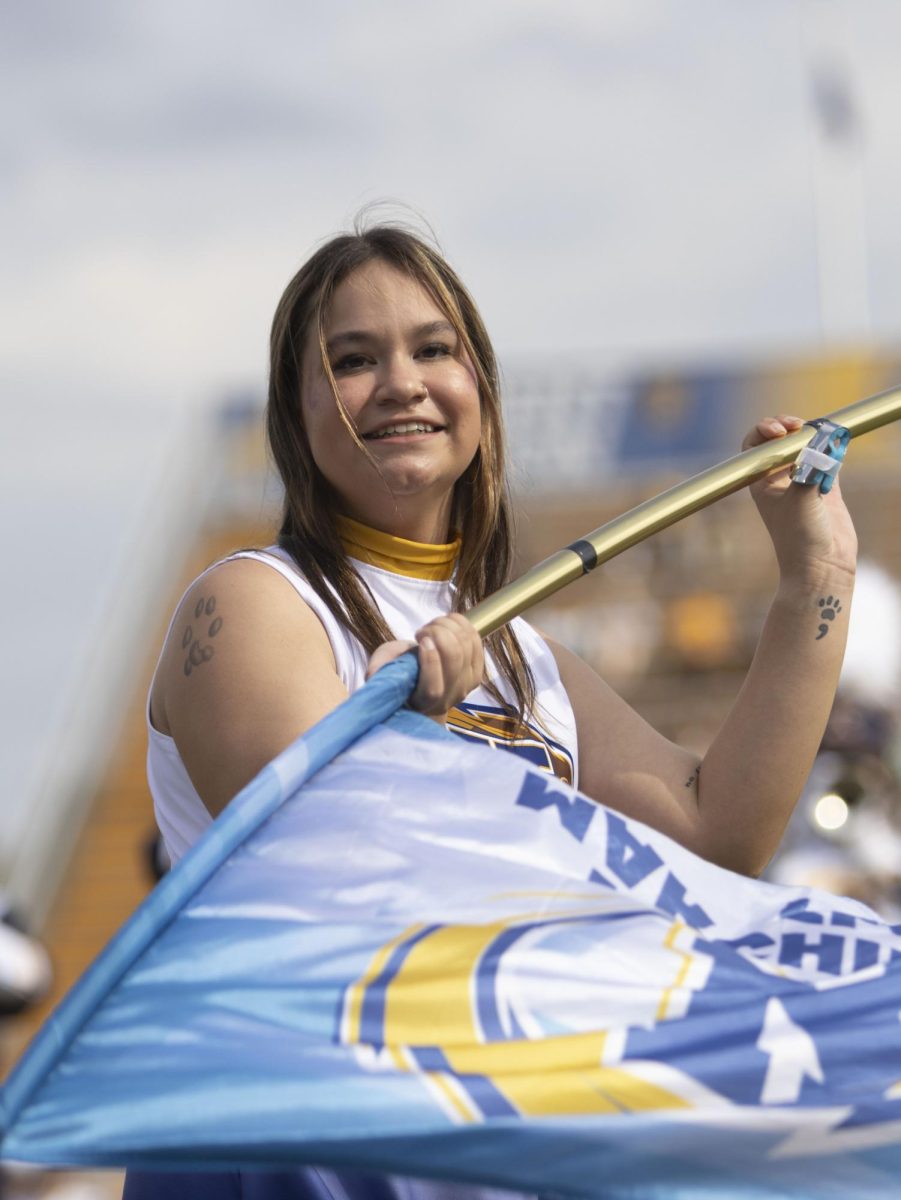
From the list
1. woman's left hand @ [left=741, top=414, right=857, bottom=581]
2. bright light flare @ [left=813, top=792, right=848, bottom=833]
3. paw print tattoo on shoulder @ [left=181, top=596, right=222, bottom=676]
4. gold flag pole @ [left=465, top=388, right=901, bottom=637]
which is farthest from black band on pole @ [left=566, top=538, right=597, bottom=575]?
bright light flare @ [left=813, top=792, right=848, bottom=833]

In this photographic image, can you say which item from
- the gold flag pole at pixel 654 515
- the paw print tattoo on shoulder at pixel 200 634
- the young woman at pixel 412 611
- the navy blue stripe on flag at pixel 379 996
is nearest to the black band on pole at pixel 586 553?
the gold flag pole at pixel 654 515

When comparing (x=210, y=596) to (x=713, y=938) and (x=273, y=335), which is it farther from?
(x=713, y=938)

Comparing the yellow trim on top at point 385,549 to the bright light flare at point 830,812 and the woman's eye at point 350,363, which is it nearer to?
the woman's eye at point 350,363

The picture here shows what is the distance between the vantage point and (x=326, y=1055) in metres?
1.70

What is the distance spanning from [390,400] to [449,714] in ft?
1.23

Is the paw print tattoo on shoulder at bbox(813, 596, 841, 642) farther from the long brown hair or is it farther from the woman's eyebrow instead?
the woman's eyebrow

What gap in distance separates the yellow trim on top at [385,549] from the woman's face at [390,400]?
0.06 feet

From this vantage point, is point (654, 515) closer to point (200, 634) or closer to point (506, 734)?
point (506, 734)

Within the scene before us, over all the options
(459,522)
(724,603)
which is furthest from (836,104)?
(459,522)

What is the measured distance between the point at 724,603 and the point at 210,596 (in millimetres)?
13193

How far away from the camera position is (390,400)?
2223mm

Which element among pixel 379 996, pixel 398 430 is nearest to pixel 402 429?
pixel 398 430

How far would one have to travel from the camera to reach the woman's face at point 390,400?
2.23 m

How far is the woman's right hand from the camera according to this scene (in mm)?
1991
